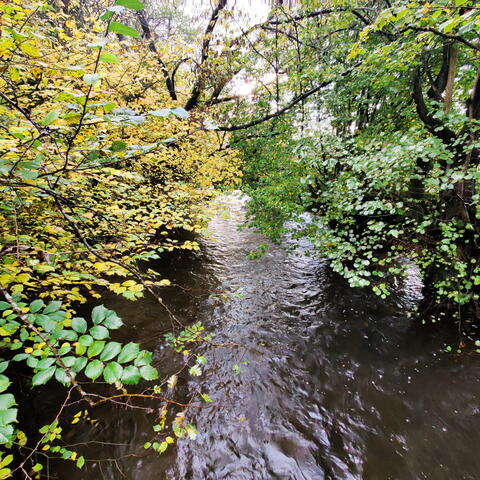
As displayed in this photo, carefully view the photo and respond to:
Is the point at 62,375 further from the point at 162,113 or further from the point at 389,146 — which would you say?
the point at 389,146

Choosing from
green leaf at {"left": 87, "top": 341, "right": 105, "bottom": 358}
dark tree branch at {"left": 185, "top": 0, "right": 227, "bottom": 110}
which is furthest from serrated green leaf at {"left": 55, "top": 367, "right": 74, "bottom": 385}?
dark tree branch at {"left": 185, "top": 0, "right": 227, "bottom": 110}

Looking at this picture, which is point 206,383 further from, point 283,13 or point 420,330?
point 283,13

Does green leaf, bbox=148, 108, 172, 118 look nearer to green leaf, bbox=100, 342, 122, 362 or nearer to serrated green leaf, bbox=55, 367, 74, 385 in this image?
green leaf, bbox=100, 342, 122, 362

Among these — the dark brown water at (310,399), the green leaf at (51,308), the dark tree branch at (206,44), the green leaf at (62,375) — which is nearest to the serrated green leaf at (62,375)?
the green leaf at (62,375)

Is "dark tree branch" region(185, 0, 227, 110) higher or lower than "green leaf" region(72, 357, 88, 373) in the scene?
higher

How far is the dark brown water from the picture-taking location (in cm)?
334

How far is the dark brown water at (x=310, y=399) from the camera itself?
11.0ft

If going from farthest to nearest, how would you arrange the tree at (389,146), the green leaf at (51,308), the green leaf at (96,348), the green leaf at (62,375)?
1. the tree at (389,146)
2. the green leaf at (51,308)
3. the green leaf at (96,348)
4. the green leaf at (62,375)

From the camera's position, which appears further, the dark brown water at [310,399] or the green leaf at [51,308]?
the dark brown water at [310,399]

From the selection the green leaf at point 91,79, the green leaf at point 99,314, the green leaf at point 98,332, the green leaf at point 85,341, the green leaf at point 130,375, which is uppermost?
the green leaf at point 91,79

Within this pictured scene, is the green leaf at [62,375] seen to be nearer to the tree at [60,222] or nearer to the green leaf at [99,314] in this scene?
the tree at [60,222]

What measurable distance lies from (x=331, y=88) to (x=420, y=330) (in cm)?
648

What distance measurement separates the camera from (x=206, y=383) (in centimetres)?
446

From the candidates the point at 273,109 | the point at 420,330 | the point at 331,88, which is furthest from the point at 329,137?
the point at 420,330
